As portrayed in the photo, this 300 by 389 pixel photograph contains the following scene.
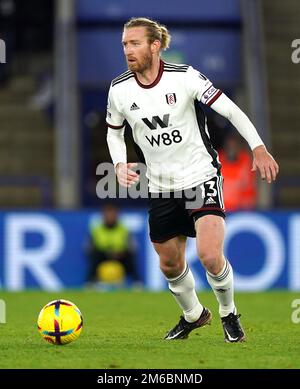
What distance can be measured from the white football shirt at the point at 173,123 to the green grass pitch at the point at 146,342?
→ 1.24m

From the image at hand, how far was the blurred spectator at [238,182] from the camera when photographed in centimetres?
1755

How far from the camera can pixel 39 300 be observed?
14.0m

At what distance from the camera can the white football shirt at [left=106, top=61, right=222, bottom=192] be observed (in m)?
8.01

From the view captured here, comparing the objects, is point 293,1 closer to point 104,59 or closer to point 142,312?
point 104,59

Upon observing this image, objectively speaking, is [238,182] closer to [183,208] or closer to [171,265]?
[171,265]

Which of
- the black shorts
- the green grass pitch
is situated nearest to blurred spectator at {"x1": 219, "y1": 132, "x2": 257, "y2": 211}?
the green grass pitch

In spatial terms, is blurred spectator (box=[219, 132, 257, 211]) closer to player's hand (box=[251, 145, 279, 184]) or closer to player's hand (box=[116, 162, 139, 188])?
player's hand (box=[116, 162, 139, 188])

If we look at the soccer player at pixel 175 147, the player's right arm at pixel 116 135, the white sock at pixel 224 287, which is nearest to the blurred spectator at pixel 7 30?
the player's right arm at pixel 116 135

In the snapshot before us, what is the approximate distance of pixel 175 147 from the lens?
8047mm

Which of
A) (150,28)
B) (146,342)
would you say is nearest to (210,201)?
(146,342)

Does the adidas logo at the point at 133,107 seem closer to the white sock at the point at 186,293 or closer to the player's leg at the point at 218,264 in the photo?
the player's leg at the point at 218,264

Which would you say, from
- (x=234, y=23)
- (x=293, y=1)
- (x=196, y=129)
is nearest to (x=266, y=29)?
(x=293, y=1)

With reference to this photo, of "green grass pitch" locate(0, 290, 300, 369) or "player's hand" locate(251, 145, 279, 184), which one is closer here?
"green grass pitch" locate(0, 290, 300, 369)
